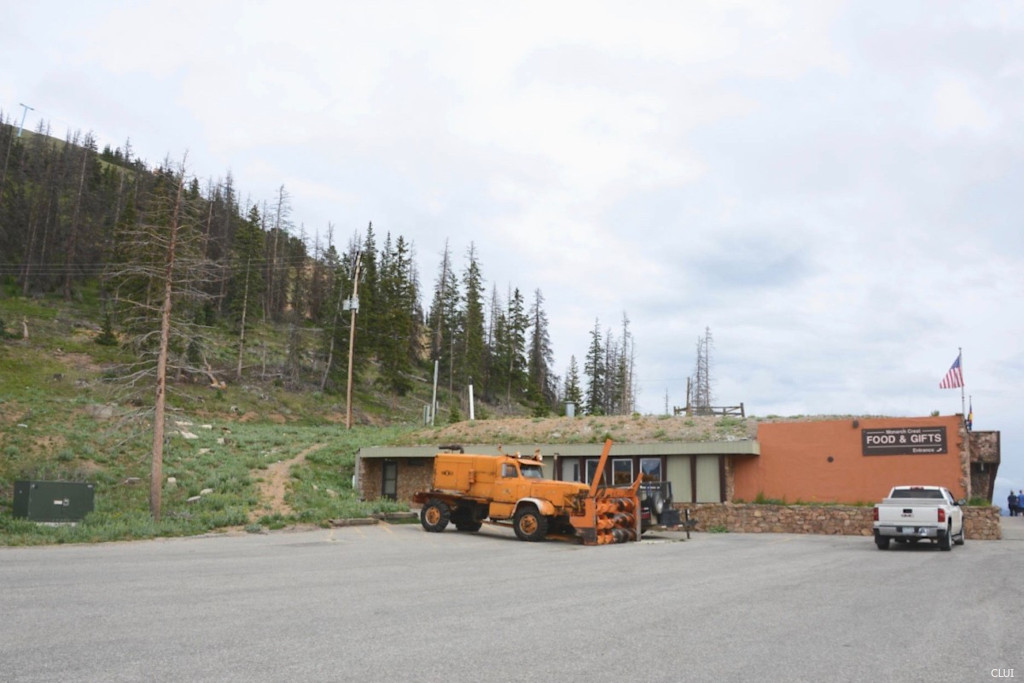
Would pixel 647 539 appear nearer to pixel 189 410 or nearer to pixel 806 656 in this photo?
pixel 806 656

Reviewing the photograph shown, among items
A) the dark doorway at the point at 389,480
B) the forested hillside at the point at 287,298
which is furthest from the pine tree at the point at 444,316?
the dark doorway at the point at 389,480

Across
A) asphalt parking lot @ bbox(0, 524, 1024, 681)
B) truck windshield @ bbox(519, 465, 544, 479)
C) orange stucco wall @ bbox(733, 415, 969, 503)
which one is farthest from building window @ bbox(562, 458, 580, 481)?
asphalt parking lot @ bbox(0, 524, 1024, 681)

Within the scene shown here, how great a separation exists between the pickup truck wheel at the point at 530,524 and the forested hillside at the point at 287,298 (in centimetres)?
2770

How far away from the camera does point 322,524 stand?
24.8m

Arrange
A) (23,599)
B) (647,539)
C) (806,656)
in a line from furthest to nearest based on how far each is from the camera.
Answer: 1. (647,539)
2. (23,599)
3. (806,656)

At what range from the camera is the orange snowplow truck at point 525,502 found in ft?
69.8

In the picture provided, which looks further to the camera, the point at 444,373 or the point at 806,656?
the point at 444,373

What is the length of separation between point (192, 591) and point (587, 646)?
20.9 ft

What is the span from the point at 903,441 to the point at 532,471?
12.8m

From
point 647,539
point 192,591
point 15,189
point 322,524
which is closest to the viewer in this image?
point 192,591

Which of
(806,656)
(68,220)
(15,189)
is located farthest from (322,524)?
(15,189)

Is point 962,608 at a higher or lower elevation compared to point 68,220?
lower

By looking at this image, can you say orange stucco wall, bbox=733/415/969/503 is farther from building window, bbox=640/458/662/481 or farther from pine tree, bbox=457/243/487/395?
pine tree, bbox=457/243/487/395

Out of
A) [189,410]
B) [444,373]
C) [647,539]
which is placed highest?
[444,373]
